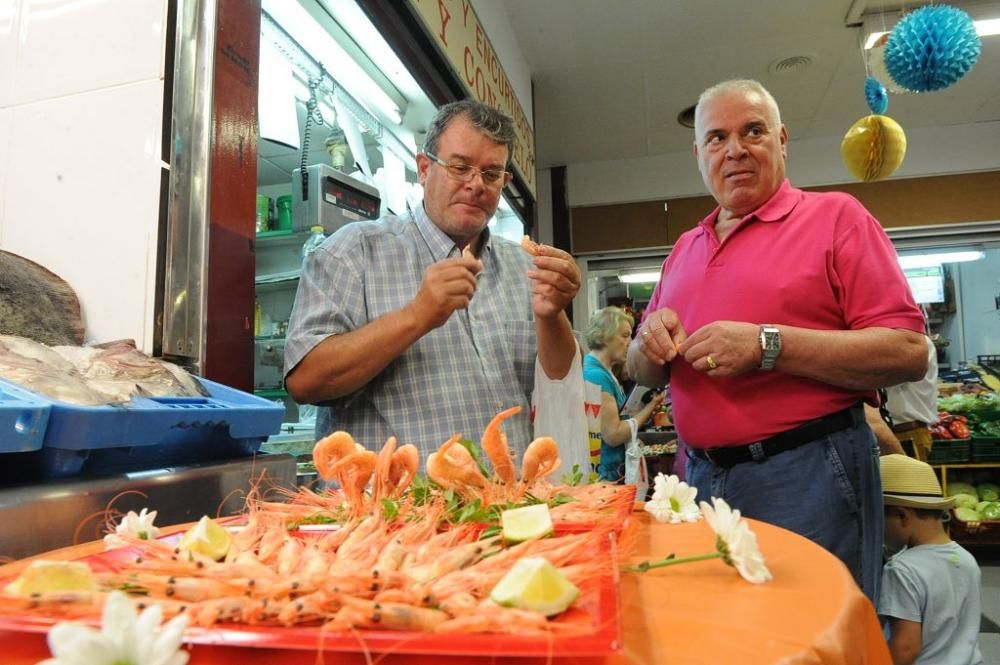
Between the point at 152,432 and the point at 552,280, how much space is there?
854 mm

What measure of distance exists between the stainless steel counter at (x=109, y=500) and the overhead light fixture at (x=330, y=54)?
171 centimetres

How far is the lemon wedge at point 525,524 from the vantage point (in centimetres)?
69

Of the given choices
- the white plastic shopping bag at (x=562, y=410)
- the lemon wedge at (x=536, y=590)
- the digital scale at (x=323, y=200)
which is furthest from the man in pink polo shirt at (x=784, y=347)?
the digital scale at (x=323, y=200)

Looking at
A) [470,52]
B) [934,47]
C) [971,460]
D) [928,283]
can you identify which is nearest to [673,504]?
[470,52]

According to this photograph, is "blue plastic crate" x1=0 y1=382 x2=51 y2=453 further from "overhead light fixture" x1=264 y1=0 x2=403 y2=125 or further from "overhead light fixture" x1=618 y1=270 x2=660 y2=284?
"overhead light fixture" x1=618 y1=270 x2=660 y2=284

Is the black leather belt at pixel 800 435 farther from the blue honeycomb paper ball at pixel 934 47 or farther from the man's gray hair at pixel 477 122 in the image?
the blue honeycomb paper ball at pixel 934 47

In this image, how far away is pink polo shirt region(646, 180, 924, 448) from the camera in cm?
156

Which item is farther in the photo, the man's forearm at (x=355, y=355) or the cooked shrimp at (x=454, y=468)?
the man's forearm at (x=355, y=355)

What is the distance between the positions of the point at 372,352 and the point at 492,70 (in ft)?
8.05

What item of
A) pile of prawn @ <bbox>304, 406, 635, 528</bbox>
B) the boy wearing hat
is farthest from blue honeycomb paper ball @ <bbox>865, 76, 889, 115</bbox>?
pile of prawn @ <bbox>304, 406, 635, 528</bbox>

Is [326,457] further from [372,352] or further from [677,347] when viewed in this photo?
[677,347]

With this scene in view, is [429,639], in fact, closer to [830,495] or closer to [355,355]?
[355,355]

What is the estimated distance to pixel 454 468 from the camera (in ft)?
2.86

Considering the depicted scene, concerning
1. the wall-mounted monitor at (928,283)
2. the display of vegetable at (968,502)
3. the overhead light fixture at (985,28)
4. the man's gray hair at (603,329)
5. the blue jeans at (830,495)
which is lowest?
the display of vegetable at (968,502)
